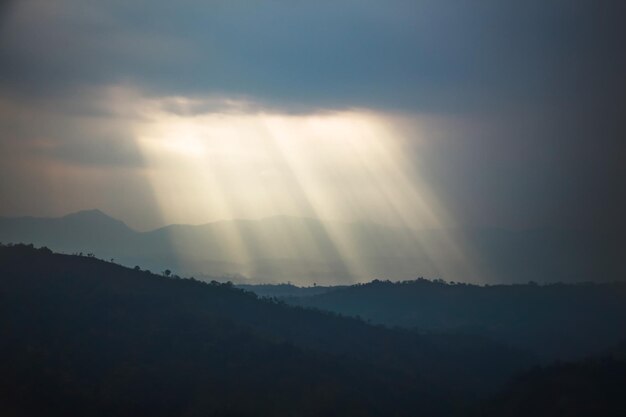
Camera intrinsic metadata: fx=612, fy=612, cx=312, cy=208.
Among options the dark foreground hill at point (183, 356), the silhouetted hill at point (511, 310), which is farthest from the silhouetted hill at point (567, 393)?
→ the silhouetted hill at point (511, 310)

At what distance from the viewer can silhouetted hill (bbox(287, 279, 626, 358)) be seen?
5950 inches

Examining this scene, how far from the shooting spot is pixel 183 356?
79.1 meters

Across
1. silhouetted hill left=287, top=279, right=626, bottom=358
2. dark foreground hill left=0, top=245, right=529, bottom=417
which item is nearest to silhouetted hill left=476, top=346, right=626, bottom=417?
dark foreground hill left=0, top=245, right=529, bottom=417

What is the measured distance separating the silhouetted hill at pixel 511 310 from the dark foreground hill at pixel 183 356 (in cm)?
3963

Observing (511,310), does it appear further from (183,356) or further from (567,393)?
(183,356)

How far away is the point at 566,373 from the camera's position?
72.9 metres

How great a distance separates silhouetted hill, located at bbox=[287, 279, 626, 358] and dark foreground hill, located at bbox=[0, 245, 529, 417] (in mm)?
39631

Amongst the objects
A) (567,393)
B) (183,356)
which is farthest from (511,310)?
(183,356)

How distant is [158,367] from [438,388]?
42664 mm

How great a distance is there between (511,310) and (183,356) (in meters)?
123

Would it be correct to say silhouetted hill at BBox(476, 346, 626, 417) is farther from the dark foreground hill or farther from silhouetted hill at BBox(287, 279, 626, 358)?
silhouetted hill at BBox(287, 279, 626, 358)

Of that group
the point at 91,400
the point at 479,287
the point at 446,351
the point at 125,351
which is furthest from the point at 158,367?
the point at 479,287

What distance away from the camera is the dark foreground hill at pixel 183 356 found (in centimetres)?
6531

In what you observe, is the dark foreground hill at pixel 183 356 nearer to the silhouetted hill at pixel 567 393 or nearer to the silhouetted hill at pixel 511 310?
the silhouetted hill at pixel 567 393
